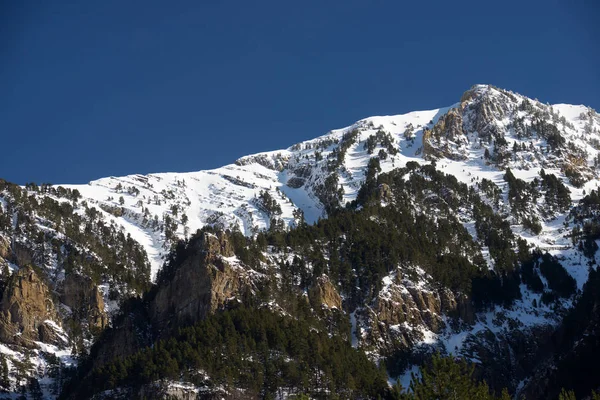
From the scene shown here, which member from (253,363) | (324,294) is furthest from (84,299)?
(253,363)

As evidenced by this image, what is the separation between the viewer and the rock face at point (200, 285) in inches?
5630

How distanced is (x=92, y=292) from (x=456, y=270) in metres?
92.6

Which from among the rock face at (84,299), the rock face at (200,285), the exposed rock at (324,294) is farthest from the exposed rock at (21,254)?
the exposed rock at (324,294)

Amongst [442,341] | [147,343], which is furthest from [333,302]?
[147,343]

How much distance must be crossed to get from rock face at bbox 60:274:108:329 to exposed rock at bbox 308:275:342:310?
2303 inches

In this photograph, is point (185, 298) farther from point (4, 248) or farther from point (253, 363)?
point (4, 248)

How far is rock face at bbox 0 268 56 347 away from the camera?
163 metres

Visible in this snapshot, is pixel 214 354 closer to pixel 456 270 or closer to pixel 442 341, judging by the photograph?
pixel 442 341

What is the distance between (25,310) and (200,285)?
50.0 m

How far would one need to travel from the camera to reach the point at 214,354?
4791 inches

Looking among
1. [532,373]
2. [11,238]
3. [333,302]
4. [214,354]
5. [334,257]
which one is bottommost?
[532,373]

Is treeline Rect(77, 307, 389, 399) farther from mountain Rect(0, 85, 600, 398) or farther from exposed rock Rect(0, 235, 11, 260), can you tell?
exposed rock Rect(0, 235, 11, 260)

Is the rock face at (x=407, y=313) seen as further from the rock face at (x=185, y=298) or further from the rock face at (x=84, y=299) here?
the rock face at (x=84, y=299)

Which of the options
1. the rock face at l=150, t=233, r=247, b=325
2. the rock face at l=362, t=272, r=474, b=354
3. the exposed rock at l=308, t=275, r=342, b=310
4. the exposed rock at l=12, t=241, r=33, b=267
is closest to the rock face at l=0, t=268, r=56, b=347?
the exposed rock at l=12, t=241, r=33, b=267
